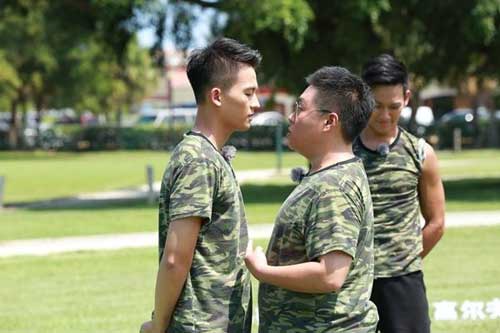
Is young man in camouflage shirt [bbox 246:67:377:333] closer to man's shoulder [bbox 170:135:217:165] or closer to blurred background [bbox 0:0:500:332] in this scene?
man's shoulder [bbox 170:135:217:165]

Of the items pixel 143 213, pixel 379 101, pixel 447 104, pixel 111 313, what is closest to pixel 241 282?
pixel 379 101

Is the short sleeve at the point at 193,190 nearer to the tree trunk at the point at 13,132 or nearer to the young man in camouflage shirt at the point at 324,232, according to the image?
the young man in camouflage shirt at the point at 324,232

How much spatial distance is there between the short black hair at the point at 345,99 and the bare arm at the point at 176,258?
66 centimetres

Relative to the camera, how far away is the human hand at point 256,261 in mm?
4102

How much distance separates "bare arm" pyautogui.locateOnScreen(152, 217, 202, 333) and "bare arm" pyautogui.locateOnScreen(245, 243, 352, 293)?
12.1 inches

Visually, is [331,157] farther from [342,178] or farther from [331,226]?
[331,226]

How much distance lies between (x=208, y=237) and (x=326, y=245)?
49 cm

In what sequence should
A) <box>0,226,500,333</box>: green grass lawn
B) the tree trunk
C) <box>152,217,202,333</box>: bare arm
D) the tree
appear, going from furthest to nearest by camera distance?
the tree trunk → the tree → <box>0,226,500,333</box>: green grass lawn → <box>152,217,202,333</box>: bare arm

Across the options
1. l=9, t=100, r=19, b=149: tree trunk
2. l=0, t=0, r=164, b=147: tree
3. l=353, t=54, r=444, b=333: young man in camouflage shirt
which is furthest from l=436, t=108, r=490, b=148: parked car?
l=353, t=54, r=444, b=333: young man in camouflage shirt

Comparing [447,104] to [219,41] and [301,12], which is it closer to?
[301,12]

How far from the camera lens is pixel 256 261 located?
414cm

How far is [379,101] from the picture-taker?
18.4ft

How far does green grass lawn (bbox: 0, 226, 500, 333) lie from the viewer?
938 centimetres

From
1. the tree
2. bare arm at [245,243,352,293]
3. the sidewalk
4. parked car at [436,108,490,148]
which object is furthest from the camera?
parked car at [436,108,490,148]
